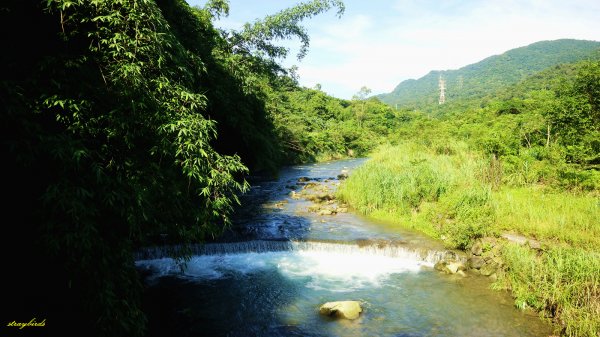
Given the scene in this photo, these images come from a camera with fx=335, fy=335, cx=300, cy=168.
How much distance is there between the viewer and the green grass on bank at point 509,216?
6.71m

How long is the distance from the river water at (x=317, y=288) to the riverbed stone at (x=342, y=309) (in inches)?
7.0

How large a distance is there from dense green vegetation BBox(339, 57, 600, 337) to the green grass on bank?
24mm

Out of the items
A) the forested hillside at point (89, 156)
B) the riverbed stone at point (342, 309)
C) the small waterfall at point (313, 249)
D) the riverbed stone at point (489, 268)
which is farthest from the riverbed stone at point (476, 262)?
the forested hillside at point (89, 156)

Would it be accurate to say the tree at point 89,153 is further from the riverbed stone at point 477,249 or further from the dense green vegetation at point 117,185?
the riverbed stone at point 477,249

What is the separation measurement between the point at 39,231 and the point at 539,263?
938 cm

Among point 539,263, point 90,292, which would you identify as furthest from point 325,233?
point 90,292

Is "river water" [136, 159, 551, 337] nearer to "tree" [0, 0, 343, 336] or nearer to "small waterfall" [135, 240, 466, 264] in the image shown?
"small waterfall" [135, 240, 466, 264]

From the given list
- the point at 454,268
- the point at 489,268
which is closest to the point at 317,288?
the point at 454,268

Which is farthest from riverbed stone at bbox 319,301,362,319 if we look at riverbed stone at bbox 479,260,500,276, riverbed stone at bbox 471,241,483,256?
riverbed stone at bbox 471,241,483,256

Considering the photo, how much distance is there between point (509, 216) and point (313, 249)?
20.1 feet

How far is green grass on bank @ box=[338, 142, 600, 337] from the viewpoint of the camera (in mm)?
6707

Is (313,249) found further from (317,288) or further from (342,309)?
(342,309)

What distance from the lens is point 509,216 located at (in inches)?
400

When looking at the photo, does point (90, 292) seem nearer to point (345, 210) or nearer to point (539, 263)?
point (539, 263)
